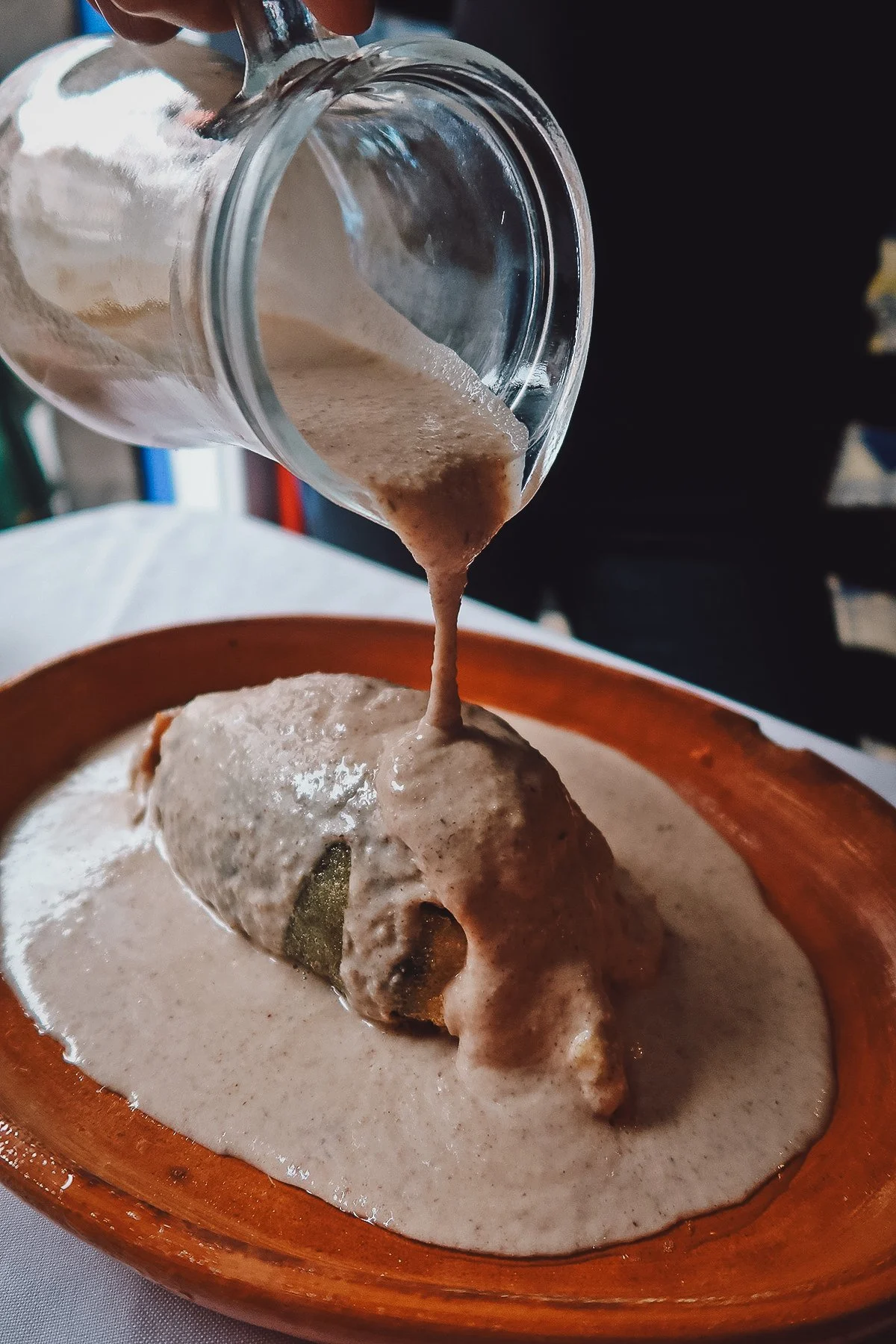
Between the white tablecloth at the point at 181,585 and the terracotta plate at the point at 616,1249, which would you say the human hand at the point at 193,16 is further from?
the white tablecloth at the point at 181,585

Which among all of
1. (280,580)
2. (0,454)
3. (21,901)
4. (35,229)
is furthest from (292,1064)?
(0,454)

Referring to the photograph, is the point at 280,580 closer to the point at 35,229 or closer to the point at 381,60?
the point at 35,229

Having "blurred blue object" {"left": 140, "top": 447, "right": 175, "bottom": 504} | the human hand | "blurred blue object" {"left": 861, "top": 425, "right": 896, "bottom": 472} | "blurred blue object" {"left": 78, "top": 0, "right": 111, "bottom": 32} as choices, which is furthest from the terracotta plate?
"blurred blue object" {"left": 78, "top": 0, "right": 111, "bottom": 32}

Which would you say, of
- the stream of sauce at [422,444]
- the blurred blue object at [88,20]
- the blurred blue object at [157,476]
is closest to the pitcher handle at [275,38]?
the stream of sauce at [422,444]

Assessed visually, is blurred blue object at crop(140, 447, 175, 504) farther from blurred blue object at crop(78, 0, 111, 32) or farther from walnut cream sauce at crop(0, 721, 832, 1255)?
walnut cream sauce at crop(0, 721, 832, 1255)

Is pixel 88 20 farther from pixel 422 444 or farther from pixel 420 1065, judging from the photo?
pixel 420 1065

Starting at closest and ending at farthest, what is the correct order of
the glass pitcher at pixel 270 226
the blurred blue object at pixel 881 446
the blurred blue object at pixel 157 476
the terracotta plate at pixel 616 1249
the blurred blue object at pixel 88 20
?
the terracotta plate at pixel 616 1249 → the glass pitcher at pixel 270 226 → the blurred blue object at pixel 881 446 → the blurred blue object at pixel 88 20 → the blurred blue object at pixel 157 476

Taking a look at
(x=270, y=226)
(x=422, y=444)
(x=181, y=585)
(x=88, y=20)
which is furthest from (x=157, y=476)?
(x=422, y=444)
